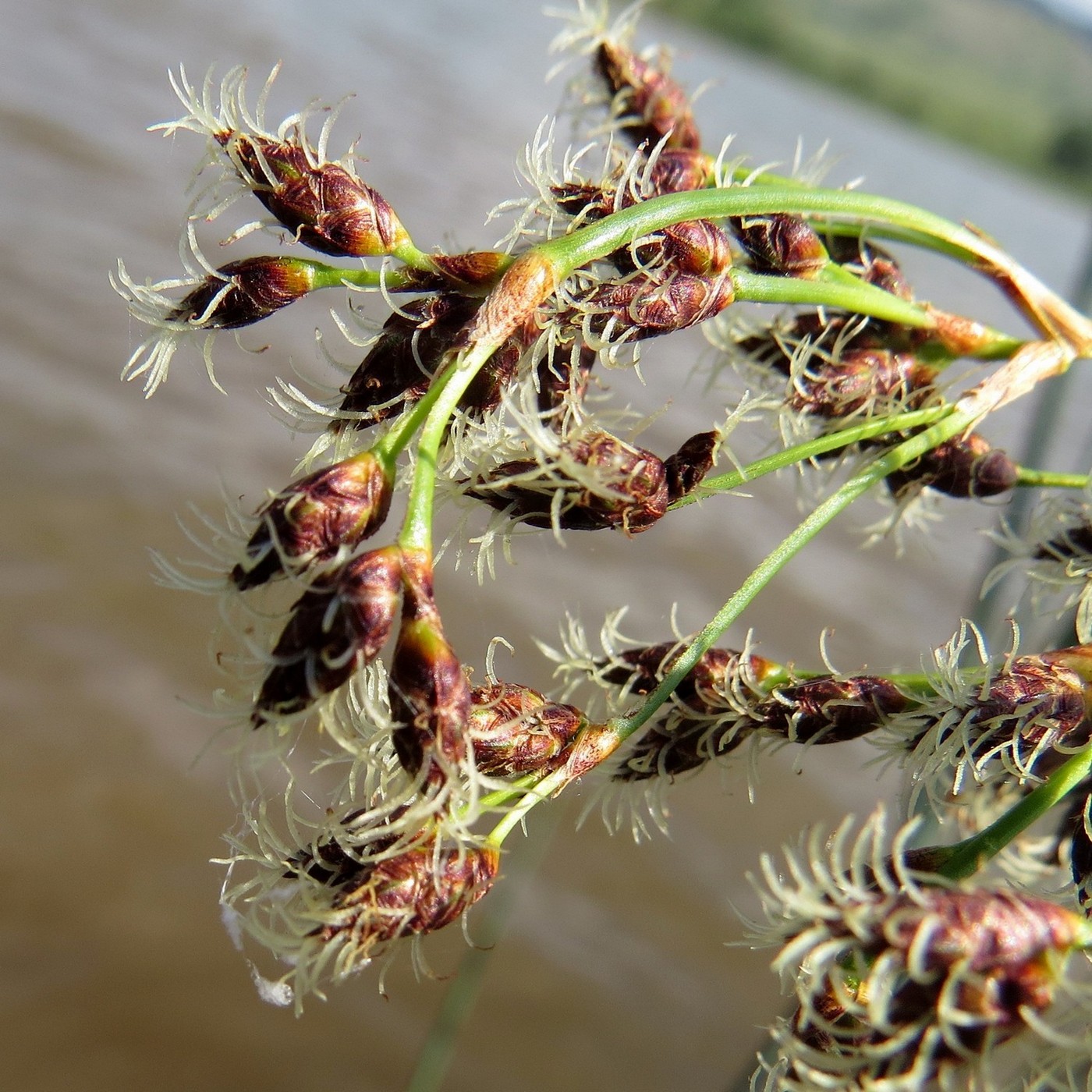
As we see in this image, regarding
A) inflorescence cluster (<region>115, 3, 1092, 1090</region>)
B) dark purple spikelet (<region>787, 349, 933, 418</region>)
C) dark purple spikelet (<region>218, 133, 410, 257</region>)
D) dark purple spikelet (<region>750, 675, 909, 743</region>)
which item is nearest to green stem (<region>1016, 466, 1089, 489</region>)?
inflorescence cluster (<region>115, 3, 1092, 1090</region>)

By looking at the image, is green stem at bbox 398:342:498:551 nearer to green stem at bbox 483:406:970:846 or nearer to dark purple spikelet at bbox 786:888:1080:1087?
green stem at bbox 483:406:970:846

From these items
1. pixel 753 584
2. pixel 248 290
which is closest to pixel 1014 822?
pixel 753 584

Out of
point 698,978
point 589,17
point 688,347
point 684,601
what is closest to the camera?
point 589,17

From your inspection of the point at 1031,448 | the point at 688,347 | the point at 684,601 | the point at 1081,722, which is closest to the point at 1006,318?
the point at 688,347

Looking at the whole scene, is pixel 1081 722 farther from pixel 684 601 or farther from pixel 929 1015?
pixel 684 601

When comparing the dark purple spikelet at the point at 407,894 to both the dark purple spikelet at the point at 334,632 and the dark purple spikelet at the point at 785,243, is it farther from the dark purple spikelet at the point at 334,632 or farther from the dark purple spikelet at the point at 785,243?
the dark purple spikelet at the point at 785,243

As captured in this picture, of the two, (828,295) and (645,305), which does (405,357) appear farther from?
(828,295)
